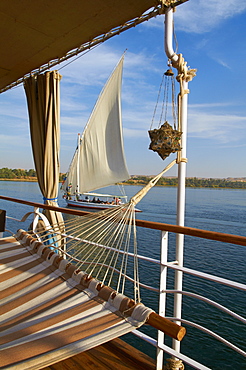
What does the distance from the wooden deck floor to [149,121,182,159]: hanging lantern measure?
1.03m

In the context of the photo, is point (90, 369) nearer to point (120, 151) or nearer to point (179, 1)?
point (179, 1)

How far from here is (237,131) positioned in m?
27.5

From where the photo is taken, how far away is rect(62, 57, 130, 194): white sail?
10.3 m

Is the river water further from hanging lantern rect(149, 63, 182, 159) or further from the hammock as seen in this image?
hanging lantern rect(149, 63, 182, 159)

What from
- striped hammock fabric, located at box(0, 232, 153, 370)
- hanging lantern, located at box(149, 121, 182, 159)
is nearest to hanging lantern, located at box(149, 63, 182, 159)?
hanging lantern, located at box(149, 121, 182, 159)

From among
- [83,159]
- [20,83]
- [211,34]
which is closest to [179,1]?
[20,83]

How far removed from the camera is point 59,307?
1.13 m

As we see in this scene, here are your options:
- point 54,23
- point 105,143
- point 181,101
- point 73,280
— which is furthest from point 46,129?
point 105,143

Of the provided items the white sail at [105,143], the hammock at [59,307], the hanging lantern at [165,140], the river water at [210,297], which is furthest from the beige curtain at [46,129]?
the white sail at [105,143]

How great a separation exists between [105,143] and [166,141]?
10.0 metres

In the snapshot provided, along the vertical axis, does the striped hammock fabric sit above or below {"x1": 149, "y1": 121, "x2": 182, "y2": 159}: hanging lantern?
below

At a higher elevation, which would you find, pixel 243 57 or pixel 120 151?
pixel 243 57

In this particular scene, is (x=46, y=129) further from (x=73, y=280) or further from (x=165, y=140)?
(x=73, y=280)

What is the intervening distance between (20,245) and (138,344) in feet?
7.56
